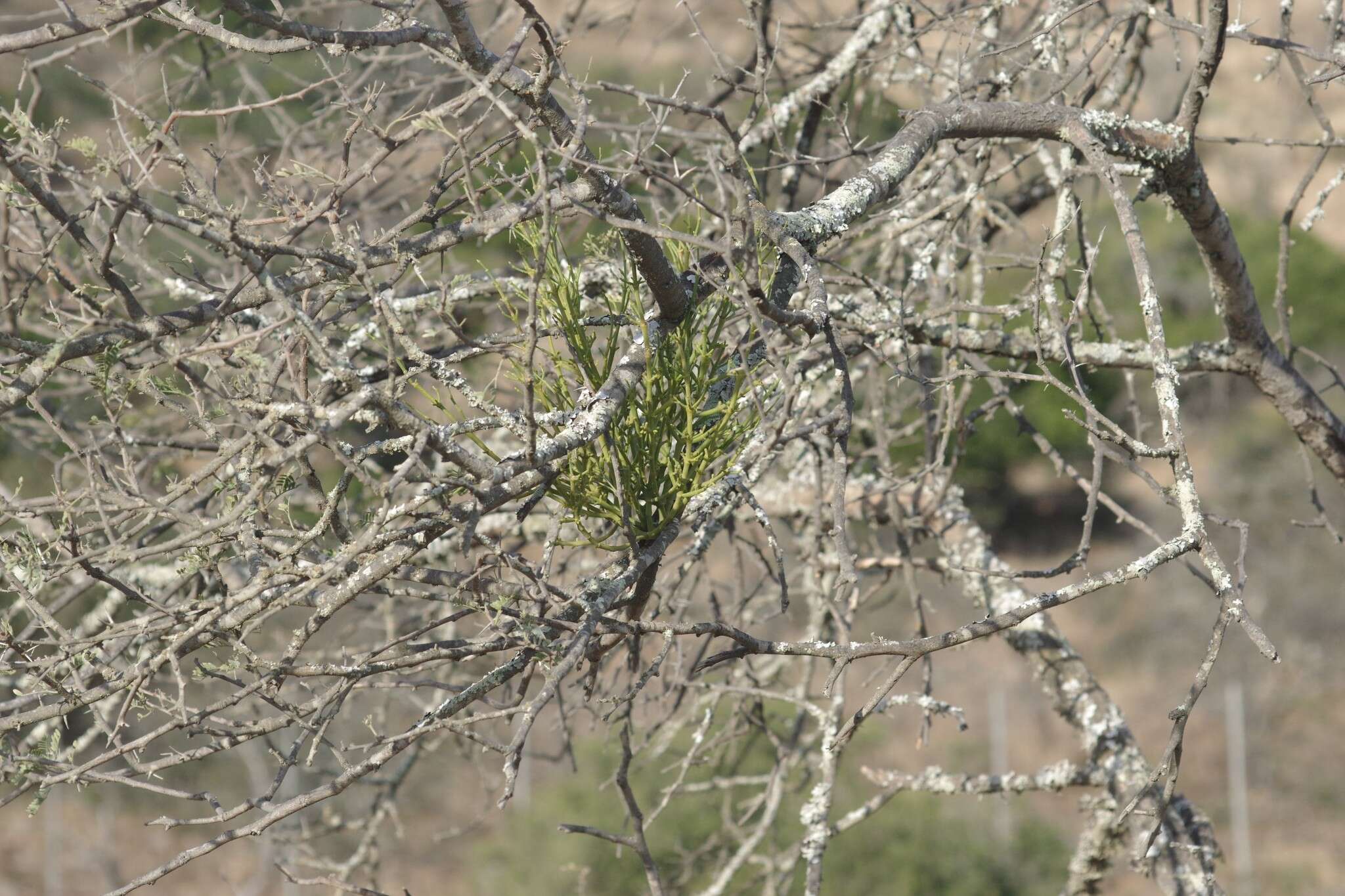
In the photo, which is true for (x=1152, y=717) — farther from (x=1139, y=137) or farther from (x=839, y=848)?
(x=1139, y=137)

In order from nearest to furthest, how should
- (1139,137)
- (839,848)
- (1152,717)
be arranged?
(1139,137) < (839,848) < (1152,717)

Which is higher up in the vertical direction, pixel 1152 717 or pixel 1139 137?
pixel 1152 717

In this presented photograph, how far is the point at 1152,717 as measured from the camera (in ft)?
36.6

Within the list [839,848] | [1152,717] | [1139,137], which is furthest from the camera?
[1152,717]

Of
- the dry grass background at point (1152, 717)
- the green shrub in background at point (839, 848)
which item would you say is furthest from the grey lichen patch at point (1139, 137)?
the dry grass background at point (1152, 717)

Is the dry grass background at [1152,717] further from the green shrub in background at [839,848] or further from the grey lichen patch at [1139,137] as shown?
the grey lichen patch at [1139,137]

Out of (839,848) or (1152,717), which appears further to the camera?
(1152,717)

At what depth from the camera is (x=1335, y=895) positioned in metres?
8.94

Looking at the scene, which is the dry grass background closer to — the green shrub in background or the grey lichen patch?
the green shrub in background

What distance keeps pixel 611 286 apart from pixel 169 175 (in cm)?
542

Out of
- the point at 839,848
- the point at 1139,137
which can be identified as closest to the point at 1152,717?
the point at 839,848

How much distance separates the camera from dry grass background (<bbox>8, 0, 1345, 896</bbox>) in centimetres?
980

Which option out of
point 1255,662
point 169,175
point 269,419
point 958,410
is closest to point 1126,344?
point 958,410

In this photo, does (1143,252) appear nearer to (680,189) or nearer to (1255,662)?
(680,189)
